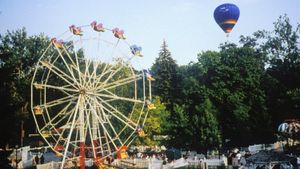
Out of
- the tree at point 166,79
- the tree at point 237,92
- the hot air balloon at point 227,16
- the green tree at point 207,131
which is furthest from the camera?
the tree at point 166,79

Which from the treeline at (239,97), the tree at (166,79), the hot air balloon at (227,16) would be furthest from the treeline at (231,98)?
the tree at (166,79)

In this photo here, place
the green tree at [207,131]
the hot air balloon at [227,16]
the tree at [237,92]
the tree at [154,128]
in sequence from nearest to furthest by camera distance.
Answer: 1. the hot air balloon at [227,16]
2. the green tree at [207,131]
3. the tree at [237,92]
4. the tree at [154,128]

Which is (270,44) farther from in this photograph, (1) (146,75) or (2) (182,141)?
(1) (146,75)

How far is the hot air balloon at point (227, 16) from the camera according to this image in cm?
4200

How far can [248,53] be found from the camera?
195ft

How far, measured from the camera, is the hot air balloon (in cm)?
4200

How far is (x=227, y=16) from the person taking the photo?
138 feet

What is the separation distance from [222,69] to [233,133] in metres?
9.10

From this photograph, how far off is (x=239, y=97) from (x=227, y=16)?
14.9 meters

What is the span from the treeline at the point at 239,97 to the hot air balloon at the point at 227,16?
11.1m

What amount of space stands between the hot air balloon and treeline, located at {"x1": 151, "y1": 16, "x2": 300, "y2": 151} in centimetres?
1106

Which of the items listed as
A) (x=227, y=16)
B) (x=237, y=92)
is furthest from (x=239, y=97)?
(x=227, y=16)

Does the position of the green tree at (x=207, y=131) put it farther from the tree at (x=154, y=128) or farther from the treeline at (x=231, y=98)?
the tree at (x=154, y=128)

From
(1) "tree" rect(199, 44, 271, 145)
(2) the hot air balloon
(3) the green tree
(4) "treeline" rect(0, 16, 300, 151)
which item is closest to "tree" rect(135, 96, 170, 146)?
(4) "treeline" rect(0, 16, 300, 151)
